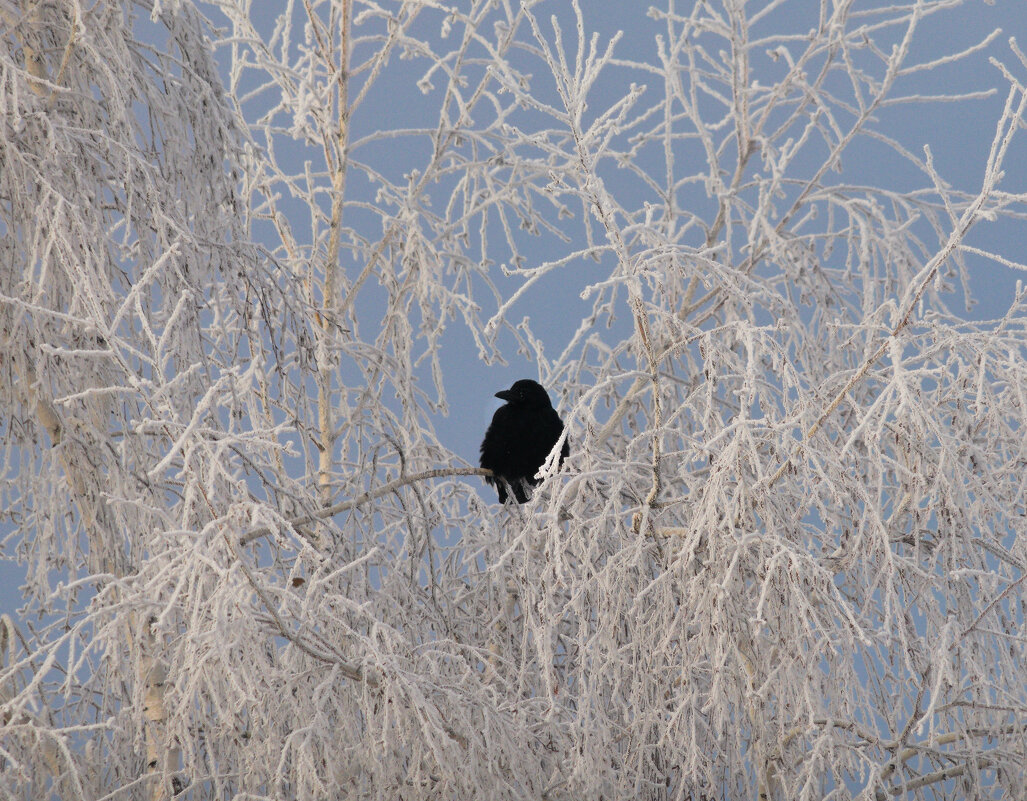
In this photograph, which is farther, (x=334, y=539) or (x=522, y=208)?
(x=522, y=208)

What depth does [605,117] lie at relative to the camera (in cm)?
257

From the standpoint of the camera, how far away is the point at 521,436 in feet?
15.6

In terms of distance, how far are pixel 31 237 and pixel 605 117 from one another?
1.69 metres

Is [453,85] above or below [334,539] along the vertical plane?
above

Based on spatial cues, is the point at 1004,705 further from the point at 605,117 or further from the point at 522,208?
the point at 522,208

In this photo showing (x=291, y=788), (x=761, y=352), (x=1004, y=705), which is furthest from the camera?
(x=291, y=788)

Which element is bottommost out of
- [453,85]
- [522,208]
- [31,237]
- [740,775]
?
[740,775]

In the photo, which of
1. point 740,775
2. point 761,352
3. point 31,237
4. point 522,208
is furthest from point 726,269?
point 522,208

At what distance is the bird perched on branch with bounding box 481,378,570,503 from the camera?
15.5 feet

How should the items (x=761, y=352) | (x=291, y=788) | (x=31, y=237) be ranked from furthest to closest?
(x=291, y=788) < (x=31, y=237) < (x=761, y=352)

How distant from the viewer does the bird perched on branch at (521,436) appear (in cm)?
472

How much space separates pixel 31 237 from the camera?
3037 millimetres

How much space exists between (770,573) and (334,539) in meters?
1.85

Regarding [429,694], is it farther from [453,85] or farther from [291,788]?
[453,85]
